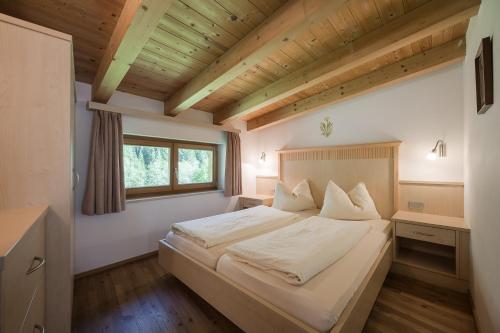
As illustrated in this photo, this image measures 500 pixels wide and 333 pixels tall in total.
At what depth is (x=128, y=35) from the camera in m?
1.48

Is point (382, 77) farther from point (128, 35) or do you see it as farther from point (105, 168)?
point (105, 168)

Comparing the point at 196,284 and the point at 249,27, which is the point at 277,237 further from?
the point at 249,27

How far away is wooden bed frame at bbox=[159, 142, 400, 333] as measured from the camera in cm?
126

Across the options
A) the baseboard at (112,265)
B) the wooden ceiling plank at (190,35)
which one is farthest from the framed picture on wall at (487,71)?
the baseboard at (112,265)

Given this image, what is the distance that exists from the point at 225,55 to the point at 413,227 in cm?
267

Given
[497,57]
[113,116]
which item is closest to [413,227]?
[497,57]

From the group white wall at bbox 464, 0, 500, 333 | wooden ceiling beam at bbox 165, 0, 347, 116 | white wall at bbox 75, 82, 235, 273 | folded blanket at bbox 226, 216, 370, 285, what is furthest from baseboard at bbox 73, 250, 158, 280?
white wall at bbox 464, 0, 500, 333

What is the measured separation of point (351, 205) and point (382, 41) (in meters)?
1.80

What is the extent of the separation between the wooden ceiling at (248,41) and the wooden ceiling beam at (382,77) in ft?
0.04

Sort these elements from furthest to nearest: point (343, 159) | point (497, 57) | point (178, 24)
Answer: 1. point (343, 159)
2. point (178, 24)
3. point (497, 57)

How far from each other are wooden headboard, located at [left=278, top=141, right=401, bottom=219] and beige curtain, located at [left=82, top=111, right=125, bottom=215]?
8.59 feet

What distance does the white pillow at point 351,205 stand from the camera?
2572mm

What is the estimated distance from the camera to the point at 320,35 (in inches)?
78.0

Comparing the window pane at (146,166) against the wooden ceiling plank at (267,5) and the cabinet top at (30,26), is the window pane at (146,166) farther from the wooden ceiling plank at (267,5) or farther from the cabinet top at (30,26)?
the wooden ceiling plank at (267,5)
